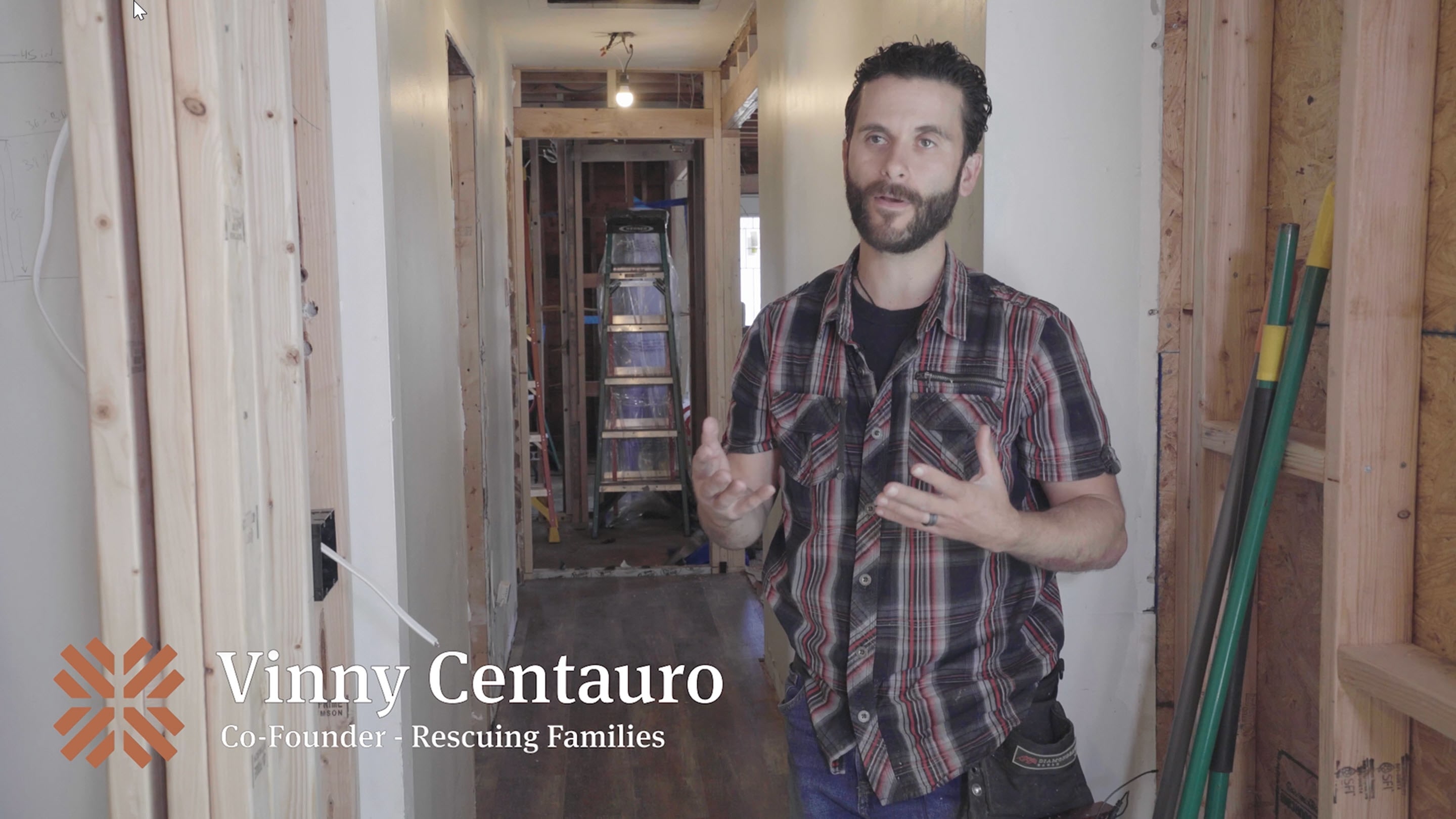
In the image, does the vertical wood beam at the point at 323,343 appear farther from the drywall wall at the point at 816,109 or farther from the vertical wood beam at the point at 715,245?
the vertical wood beam at the point at 715,245

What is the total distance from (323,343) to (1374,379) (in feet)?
4.95

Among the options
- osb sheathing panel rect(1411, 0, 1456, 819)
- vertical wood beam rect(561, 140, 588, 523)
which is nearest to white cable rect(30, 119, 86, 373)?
osb sheathing panel rect(1411, 0, 1456, 819)

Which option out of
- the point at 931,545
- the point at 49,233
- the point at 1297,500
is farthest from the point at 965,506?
the point at 49,233

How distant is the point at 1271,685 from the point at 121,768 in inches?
65.5

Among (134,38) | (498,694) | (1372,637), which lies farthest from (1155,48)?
(498,694)

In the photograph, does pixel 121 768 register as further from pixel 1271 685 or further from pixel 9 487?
pixel 1271 685

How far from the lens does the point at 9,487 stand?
4.28ft

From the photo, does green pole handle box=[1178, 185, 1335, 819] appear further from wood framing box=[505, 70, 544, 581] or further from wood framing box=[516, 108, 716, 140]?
wood framing box=[516, 108, 716, 140]

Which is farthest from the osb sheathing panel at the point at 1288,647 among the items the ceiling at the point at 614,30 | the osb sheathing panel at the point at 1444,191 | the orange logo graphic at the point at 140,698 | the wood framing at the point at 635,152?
the wood framing at the point at 635,152

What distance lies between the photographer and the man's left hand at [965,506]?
3.88ft

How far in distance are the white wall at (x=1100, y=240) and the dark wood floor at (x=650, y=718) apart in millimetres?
1381

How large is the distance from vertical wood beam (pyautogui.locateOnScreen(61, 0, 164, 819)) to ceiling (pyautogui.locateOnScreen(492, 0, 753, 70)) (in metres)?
3.10

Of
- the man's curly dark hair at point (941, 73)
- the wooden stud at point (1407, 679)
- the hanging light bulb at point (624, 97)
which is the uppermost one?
the hanging light bulb at point (624, 97)

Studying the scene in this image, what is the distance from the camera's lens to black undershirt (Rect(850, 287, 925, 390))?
4.97 ft
